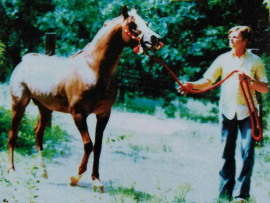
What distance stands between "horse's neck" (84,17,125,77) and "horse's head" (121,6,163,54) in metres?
0.08

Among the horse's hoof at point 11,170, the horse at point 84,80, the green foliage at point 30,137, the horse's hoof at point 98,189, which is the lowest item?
the horse's hoof at point 98,189

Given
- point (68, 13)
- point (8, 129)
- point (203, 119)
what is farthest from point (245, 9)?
point (8, 129)

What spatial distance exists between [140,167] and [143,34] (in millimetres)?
1105

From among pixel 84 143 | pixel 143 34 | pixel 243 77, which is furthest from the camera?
pixel 84 143

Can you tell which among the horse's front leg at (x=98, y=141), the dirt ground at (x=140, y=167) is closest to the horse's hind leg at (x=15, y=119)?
the dirt ground at (x=140, y=167)

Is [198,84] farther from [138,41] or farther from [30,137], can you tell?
[30,137]

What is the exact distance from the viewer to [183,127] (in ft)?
10.6

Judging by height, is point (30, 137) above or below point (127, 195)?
above

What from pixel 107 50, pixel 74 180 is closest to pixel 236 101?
pixel 107 50

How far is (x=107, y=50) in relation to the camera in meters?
2.45

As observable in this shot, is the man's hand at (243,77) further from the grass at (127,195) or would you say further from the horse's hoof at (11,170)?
the horse's hoof at (11,170)

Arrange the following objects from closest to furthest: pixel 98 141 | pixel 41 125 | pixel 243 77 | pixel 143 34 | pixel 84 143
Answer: pixel 143 34 < pixel 243 77 < pixel 84 143 < pixel 98 141 < pixel 41 125

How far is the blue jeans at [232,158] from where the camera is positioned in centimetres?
257

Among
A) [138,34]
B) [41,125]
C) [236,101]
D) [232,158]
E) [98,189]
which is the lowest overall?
[98,189]
